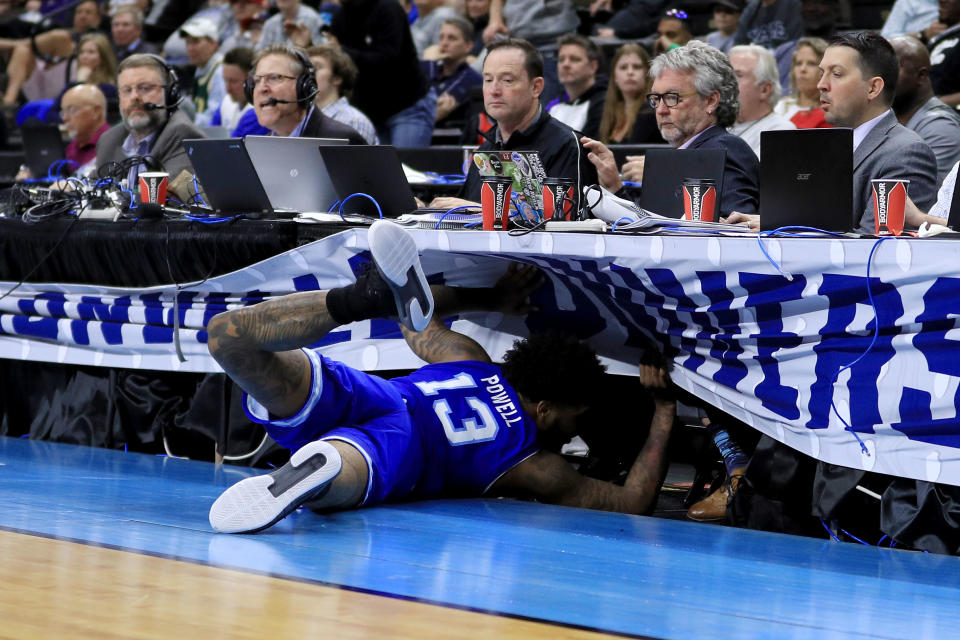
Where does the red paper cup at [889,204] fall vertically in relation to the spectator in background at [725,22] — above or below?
below

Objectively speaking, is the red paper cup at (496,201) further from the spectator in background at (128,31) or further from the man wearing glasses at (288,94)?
the spectator in background at (128,31)

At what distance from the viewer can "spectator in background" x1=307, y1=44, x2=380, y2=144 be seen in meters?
5.82

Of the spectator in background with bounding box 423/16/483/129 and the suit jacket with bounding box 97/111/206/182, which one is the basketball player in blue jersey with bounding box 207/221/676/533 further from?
Answer: the spectator in background with bounding box 423/16/483/129

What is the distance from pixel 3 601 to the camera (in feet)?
6.45

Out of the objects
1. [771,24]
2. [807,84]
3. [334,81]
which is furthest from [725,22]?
[334,81]

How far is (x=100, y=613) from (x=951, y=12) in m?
5.64

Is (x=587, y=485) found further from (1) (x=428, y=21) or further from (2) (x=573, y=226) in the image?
(1) (x=428, y=21)

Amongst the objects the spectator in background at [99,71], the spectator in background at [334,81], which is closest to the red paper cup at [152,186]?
the spectator in background at [334,81]

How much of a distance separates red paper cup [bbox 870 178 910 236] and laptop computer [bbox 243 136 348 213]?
1844 mm

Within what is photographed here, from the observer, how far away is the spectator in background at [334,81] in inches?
229

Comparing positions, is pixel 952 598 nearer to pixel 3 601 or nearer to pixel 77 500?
pixel 3 601

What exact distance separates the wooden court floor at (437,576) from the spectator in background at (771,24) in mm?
4635

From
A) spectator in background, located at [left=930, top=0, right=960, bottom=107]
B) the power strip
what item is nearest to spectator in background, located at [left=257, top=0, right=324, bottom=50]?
spectator in background, located at [left=930, top=0, right=960, bottom=107]

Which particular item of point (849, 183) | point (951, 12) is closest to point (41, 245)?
point (849, 183)
